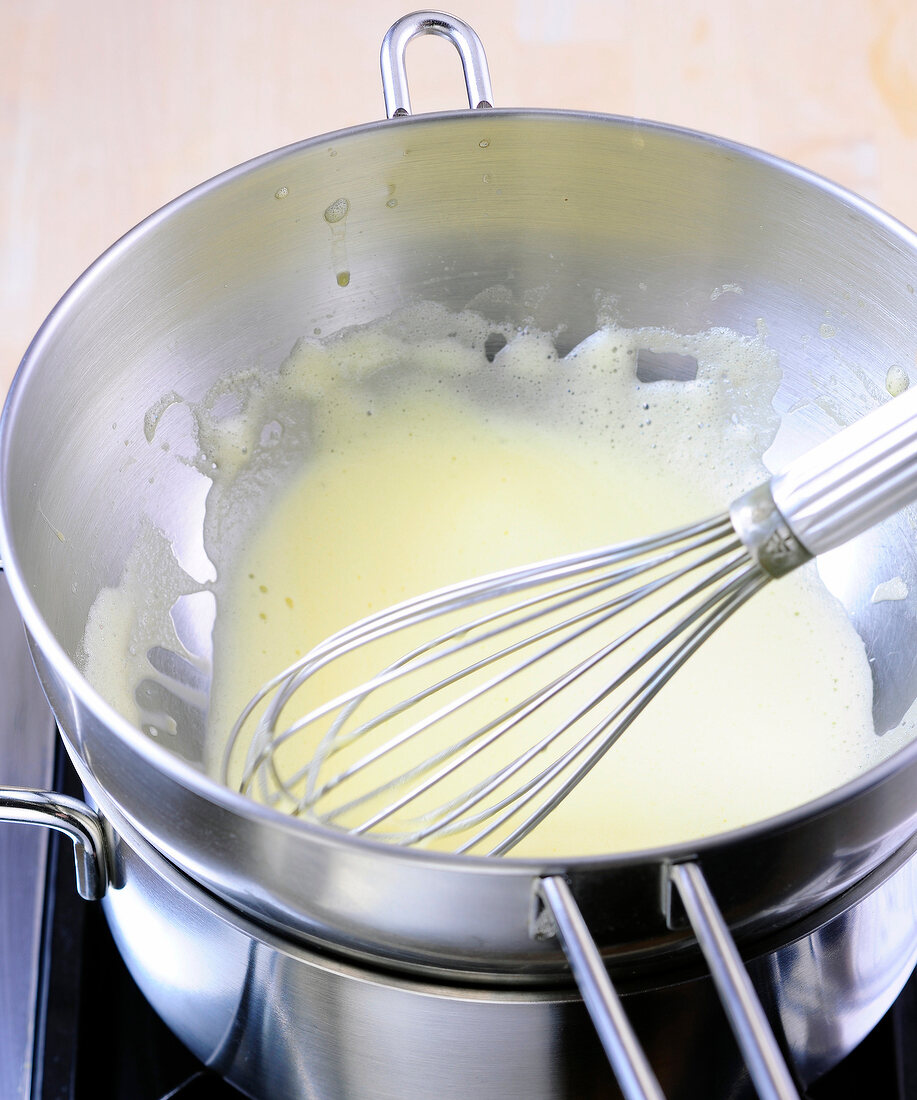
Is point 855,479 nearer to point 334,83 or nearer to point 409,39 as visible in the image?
point 409,39

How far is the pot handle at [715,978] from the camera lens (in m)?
0.33

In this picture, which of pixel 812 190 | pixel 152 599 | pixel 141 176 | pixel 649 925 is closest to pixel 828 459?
pixel 649 925

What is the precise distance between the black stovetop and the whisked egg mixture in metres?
0.11

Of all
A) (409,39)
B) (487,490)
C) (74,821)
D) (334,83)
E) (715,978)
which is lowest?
(715,978)

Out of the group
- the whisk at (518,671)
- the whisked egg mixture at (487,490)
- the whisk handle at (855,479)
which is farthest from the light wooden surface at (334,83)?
the whisk handle at (855,479)

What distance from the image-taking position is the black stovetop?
562 millimetres

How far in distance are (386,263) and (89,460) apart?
7.9 inches

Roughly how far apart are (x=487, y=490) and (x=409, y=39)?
24 centimetres

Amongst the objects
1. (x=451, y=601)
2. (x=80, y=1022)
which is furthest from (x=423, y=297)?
(x=80, y=1022)

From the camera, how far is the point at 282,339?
0.70 meters

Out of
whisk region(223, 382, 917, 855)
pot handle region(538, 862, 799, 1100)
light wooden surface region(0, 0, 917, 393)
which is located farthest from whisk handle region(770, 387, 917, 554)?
light wooden surface region(0, 0, 917, 393)

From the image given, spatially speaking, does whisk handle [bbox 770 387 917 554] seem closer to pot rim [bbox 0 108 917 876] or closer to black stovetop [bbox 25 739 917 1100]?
pot rim [bbox 0 108 917 876]

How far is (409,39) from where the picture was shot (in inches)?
24.7

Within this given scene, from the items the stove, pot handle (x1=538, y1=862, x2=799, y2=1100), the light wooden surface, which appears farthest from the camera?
the light wooden surface
